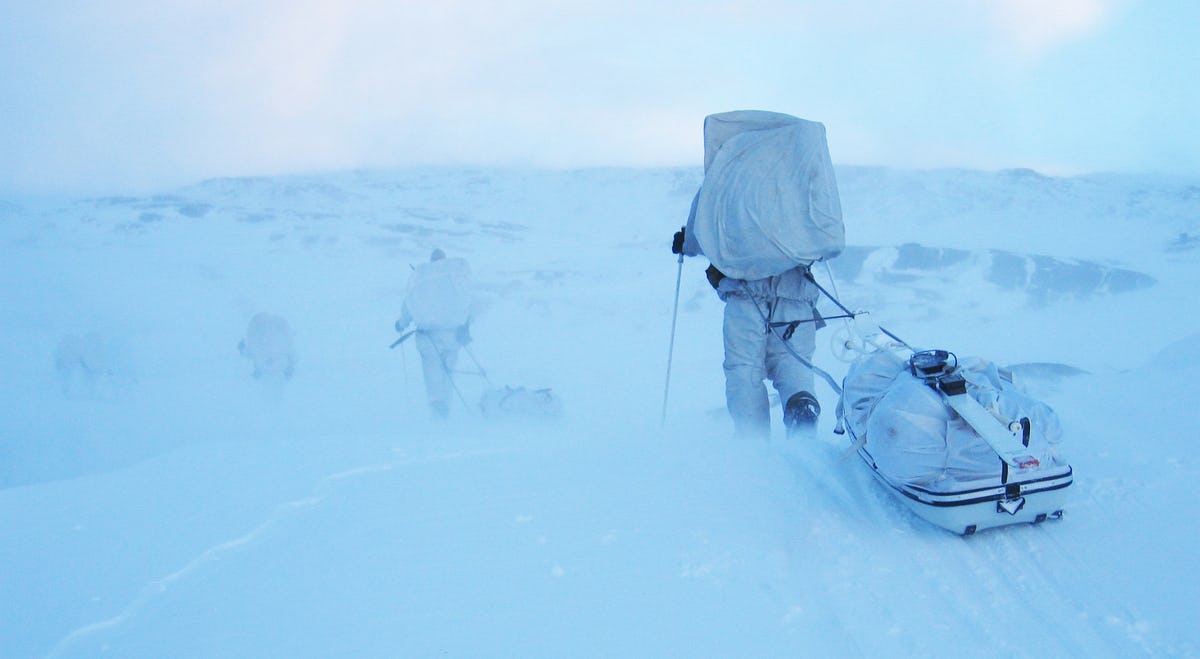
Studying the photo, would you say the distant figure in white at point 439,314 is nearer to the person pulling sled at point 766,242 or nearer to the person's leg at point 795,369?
the person pulling sled at point 766,242

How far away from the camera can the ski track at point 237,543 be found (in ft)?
5.82

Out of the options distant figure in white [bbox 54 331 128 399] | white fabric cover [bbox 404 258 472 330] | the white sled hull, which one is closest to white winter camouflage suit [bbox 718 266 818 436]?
the white sled hull

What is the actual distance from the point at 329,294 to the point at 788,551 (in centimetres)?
2185

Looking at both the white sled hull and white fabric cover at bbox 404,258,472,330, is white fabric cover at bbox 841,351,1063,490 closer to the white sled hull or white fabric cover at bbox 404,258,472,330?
the white sled hull

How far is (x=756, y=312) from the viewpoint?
12.3ft

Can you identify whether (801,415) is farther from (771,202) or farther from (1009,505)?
(1009,505)

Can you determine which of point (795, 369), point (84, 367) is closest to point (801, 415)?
point (795, 369)

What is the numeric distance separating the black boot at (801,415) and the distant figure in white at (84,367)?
1393cm

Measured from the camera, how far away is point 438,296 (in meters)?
7.94

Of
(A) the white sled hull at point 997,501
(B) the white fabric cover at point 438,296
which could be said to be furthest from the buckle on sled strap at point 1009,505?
(B) the white fabric cover at point 438,296

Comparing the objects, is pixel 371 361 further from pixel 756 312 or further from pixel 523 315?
pixel 756 312

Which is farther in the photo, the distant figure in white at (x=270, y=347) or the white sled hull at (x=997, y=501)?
the distant figure in white at (x=270, y=347)

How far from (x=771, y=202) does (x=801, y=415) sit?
3.72 ft

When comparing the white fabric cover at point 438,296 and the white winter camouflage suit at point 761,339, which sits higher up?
the white winter camouflage suit at point 761,339
